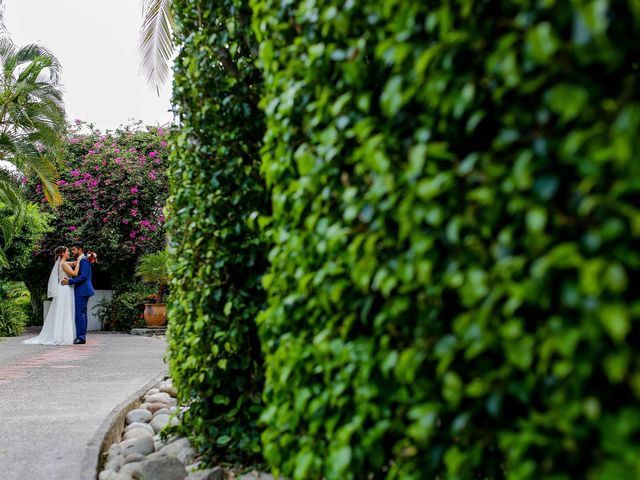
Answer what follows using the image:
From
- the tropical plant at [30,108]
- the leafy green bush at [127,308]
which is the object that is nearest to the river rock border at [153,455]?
the tropical plant at [30,108]

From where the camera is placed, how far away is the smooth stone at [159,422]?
Result: 5.77 metres

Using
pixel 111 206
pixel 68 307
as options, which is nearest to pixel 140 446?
pixel 68 307

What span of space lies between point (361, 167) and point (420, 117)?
0.26m

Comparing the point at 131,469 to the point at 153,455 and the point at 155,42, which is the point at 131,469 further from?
the point at 155,42

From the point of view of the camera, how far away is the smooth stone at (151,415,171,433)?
5.77 metres

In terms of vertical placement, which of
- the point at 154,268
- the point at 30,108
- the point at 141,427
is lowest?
the point at 141,427

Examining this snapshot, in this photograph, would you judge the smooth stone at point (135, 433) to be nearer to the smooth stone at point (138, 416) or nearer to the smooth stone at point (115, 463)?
the smooth stone at point (138, 416)

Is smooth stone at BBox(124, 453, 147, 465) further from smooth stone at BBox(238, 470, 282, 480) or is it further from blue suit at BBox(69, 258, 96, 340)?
blue suit at BBox(69, 258, 96, 340)

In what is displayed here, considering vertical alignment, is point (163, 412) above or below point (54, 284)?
below

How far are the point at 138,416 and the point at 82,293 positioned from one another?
31.8 feet

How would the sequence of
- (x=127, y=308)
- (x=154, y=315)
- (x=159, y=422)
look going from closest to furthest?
(x=159, y=422), (x=154, y=315), (x=127, y=308)

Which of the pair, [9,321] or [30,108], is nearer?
[30,108]

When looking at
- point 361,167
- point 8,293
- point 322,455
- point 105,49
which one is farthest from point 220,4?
point 105,49

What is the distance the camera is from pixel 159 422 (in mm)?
5859
